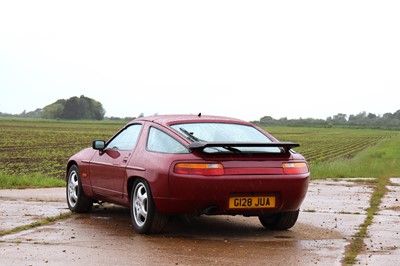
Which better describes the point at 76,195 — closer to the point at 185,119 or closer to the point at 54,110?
the point at 185,119

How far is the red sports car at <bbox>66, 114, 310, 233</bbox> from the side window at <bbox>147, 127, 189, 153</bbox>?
0.04 feet

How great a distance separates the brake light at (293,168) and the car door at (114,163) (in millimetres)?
1925

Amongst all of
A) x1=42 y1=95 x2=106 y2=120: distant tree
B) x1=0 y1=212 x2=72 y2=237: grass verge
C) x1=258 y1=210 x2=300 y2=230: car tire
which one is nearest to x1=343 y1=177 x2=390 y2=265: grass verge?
x1=258 y1=210 x2=300 y2=230: car tire

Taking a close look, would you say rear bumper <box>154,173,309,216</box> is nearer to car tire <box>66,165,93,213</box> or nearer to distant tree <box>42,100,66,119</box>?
car tire <box>66,165,93,213</box>

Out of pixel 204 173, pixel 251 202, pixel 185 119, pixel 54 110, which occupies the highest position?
pixel 54 110

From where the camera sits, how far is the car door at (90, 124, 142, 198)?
9.19 metres

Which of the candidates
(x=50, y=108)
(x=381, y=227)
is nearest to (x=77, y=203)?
(x=381, y=227)

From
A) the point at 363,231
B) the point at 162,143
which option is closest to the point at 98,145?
the point at 162,143

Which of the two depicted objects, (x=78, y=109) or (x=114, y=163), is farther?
(x=78, y=109)

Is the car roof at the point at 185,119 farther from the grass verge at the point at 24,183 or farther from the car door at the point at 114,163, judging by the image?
the grass verge at the point at 24,183

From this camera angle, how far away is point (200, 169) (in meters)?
8.00

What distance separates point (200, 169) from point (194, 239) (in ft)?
2.71

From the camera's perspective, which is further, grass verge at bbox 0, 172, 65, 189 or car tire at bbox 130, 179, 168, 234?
grass verge at bbox 0, 172, 65, 189

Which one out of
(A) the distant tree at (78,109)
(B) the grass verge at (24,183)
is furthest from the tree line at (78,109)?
(B) the grass verge at (24,183)
